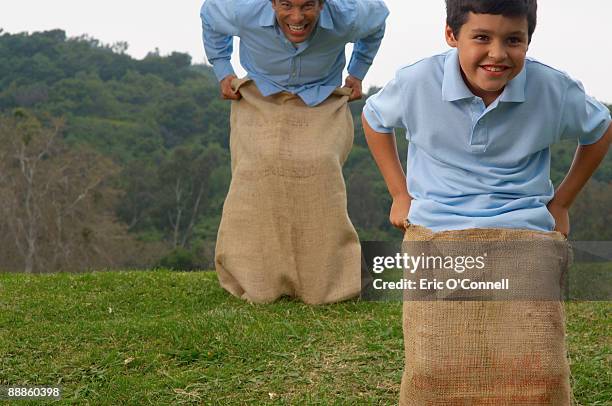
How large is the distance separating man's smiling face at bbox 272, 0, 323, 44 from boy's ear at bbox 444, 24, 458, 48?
8.96 ft

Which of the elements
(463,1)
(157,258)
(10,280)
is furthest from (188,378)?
(157,258)

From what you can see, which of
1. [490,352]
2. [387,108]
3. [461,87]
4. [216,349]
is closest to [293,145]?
[216,349]

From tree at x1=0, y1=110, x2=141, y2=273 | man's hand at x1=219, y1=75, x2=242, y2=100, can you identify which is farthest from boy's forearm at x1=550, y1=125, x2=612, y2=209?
tree at x1=0, y1=110, x2=141, y2=273

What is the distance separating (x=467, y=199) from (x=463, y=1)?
586 mm

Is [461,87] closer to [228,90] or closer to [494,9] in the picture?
[494,9]

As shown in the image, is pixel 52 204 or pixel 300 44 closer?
pixel 300 44

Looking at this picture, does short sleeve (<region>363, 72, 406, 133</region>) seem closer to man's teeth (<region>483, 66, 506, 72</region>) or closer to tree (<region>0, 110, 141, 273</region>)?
man's teeth (<region>483, 66, 506, 72</region>)

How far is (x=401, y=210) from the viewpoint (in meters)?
3.62

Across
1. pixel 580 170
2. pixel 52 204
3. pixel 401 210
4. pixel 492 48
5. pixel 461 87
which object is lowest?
pixel 52 204

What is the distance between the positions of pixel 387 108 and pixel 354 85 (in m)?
3.25

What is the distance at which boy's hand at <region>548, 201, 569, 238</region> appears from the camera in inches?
138

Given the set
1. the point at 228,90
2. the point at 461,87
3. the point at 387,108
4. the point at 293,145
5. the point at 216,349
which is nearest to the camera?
the point at 461,87

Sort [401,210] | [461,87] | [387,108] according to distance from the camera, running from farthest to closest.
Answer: [401,210], [387,108], [461,87]

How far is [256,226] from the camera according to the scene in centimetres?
664
